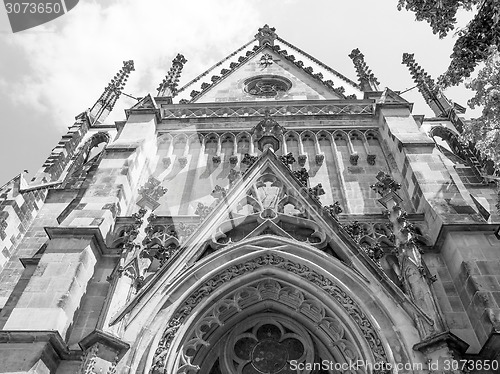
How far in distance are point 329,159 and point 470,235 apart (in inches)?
188

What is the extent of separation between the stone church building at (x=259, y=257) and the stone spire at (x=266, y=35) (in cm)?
838

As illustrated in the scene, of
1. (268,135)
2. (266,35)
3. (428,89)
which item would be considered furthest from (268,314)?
(266,35)

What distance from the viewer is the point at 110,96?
1917cm

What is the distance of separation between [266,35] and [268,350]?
53.6 ft

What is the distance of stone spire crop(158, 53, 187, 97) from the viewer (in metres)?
16.9

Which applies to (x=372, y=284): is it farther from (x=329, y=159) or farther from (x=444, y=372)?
(x=329, y=159)

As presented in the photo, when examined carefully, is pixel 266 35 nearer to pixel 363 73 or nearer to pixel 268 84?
pixel 268 84

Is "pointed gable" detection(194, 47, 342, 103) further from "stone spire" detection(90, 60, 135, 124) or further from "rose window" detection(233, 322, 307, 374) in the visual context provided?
"rose window" detection(233, 322, 307, 374)

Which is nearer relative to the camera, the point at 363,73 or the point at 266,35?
the point at 363,73

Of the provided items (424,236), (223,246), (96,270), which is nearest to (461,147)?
(424,236)

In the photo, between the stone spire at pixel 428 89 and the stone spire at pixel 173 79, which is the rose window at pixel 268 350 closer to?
the stone spire at pixel 173 79

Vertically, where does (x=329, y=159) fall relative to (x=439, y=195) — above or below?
above

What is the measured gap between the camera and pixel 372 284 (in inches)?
333

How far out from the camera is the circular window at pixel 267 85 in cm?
1737
